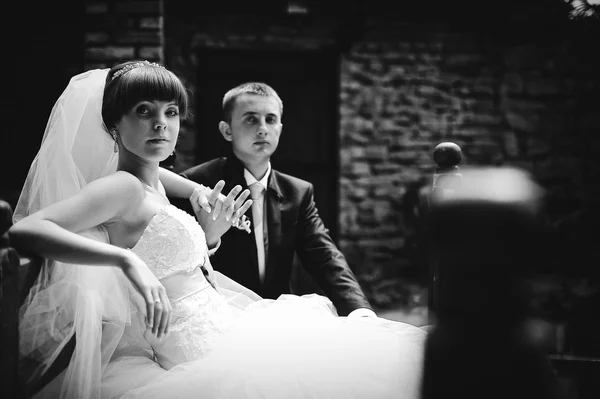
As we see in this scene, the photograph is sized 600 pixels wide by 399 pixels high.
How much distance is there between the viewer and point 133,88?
167 centimetres

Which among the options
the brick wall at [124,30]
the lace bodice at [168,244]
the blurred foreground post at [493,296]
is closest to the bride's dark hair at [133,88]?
the lace bodice at [168,244]

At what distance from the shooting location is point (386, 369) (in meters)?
1.50

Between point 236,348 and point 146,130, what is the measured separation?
739 millimetres

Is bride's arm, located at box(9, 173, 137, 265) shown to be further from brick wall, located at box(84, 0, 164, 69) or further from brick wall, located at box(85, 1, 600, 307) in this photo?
brick wall, located at box(85, 1, 600, 307)

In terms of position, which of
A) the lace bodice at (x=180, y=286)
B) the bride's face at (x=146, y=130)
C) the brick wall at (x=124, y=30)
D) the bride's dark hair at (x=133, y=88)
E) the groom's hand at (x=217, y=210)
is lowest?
the lace bodice at (x=180, y=286)

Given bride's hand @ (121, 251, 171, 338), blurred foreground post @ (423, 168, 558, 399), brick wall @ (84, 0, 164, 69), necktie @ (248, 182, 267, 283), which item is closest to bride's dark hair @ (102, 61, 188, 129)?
bride's hand @ (121, 251, 171, 338)

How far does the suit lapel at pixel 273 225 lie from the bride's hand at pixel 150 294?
111cm

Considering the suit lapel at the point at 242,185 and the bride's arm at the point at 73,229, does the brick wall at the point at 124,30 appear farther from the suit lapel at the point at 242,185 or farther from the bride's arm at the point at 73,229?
the bride's arm at the point at 73,229

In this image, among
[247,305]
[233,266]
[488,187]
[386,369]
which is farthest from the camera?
[233,266]

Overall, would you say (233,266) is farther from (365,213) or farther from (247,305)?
(365,213)

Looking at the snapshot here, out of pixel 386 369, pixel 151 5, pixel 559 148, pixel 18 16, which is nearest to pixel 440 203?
pixel 386 369

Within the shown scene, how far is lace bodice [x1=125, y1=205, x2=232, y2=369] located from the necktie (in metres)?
0.73

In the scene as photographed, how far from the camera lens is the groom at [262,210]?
245 cm

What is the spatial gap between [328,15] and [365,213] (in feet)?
5.70
